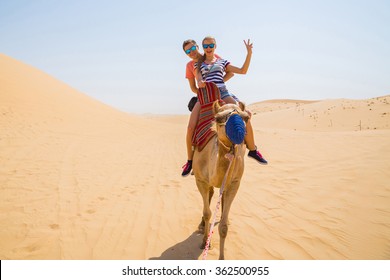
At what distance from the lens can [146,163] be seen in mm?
9922

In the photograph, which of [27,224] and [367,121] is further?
[367,121]

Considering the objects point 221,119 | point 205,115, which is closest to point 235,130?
point 221,119

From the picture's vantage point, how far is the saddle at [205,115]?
3.77 metres

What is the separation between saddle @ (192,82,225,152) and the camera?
12.4 ft

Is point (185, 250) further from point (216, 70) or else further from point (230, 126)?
point (216, 70)

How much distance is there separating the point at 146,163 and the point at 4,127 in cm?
873

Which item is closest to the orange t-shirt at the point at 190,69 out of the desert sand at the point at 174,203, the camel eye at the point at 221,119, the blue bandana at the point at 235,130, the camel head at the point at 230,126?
the camel head at the point at 230,126

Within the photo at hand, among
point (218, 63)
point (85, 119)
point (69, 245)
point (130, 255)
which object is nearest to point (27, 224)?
point (69, 245)

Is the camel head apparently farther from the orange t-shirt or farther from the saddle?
the orange t-shirt

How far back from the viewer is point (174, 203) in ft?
19.4

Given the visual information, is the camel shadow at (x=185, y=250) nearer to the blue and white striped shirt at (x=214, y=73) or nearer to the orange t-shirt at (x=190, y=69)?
the blue and white striped shirt at (x=214, y=73)

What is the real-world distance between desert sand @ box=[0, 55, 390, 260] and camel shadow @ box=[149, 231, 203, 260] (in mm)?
16
